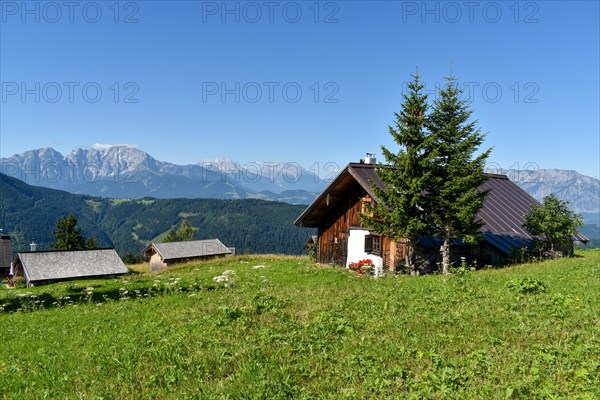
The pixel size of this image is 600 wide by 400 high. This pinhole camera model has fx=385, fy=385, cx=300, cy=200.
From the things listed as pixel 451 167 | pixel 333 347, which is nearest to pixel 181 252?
pixel 451 167

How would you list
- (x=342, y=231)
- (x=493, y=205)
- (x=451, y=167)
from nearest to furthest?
(x=451, y=167) < (x=493, y=205) < (x=342, y=231)

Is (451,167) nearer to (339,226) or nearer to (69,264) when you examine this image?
(339,226)

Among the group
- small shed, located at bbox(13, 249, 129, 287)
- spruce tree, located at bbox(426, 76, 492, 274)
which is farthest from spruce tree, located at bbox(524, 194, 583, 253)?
small shed, located at bbox(13, 249, 129, 287)


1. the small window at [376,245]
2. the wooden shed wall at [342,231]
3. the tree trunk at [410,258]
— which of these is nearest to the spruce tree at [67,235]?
the wooden shed wall at [342,231]

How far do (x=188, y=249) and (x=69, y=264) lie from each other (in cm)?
2757

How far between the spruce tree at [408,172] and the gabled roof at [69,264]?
46.4m

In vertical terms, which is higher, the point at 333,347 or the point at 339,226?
the point at 339,226

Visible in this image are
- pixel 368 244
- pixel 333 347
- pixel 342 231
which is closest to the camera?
pixel 333 347

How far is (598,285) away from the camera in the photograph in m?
11.2

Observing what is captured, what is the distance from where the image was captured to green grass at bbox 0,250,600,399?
233 inches

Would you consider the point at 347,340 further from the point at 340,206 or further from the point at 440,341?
the point at 340,206

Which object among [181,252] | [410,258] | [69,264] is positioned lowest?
[181,252]

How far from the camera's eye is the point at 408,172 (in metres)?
19.0

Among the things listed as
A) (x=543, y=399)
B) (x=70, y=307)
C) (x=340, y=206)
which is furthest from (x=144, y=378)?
(x=340, y=206)
